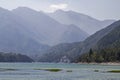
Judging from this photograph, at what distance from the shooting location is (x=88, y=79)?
10094 cm

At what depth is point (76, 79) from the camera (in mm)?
102312

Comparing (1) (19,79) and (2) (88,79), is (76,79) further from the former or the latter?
(1) (19,79)

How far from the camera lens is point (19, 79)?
102500 millimetres

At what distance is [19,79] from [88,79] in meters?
20.1

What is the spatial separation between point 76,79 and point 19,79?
16.7 meters

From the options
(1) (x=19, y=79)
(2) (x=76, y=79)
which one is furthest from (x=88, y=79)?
(1) (x=19, y=79)

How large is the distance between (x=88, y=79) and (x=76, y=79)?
12.0 feet
